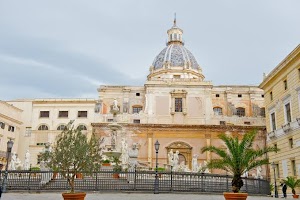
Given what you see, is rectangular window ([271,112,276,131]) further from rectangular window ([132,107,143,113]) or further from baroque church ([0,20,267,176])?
rectangular window ([132,107,143,113])

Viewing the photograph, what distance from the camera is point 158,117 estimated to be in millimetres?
41344

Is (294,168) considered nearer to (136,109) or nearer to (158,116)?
(158,116)

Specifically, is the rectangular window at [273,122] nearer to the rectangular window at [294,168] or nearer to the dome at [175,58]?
the rectangular window at [294,168]

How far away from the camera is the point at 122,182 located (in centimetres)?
1756

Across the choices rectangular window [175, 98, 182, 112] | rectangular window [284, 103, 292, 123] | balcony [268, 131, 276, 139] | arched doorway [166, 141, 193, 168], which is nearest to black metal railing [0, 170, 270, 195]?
rectangular window [284, 103, 292, 123]

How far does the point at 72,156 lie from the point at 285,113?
2046 centimetres

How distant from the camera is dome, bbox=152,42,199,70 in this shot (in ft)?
166

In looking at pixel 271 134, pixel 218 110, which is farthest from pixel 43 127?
pixel 271 134

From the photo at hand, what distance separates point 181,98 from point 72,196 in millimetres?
32980

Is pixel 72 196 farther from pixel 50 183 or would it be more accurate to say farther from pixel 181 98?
pixel 181 98

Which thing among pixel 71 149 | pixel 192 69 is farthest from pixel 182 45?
pixel 71 149

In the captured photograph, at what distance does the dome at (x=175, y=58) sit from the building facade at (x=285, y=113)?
2143 centimetres

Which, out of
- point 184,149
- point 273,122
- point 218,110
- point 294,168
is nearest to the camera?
point 294,168

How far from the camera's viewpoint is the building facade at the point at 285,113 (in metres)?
24.4
